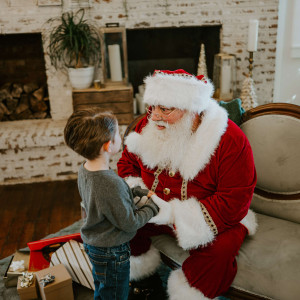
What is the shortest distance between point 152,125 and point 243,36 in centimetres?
Answer: 187

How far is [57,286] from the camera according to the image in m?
1.79

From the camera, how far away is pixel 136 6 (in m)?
3.15

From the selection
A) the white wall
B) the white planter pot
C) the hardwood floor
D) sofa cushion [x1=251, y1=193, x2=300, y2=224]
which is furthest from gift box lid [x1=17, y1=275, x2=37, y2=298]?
the white wall

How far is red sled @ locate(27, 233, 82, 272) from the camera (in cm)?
203

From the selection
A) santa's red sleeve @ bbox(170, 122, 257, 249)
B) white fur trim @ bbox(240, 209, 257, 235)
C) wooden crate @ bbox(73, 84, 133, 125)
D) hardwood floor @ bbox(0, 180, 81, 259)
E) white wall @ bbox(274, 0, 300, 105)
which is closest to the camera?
santa's red sleeve @ bbox(170, 122, 257, 249)

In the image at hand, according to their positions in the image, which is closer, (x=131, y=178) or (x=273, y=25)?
(x=131, y=178)

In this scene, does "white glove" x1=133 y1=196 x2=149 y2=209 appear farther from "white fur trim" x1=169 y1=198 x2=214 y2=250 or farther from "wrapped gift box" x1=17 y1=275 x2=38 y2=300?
"wrapped gift box" x1=17 y1=275 x2=38 y2=300

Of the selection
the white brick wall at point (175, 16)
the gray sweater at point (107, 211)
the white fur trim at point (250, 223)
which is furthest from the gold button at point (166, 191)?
the white brick wall at point (175, 16)

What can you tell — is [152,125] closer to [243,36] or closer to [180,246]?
[180,246]

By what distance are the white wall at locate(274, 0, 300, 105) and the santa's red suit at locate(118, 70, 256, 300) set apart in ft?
6.84

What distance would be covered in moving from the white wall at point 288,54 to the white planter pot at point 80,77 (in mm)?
1773

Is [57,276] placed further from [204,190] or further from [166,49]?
[166,49]

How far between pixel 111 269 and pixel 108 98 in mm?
1905

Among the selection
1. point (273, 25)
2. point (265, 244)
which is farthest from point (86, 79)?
point (265, 244)
